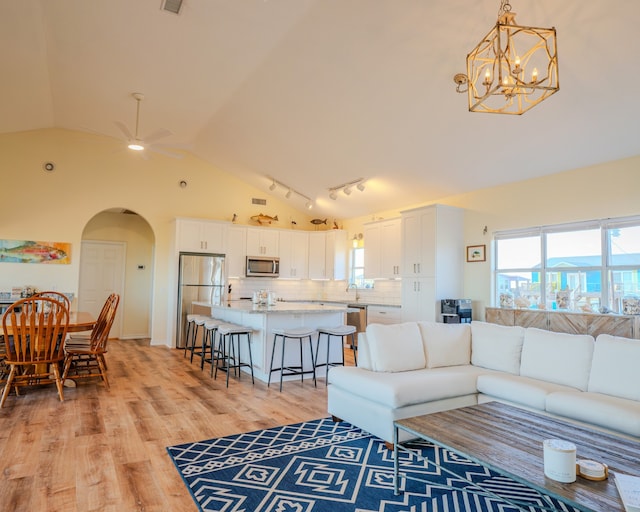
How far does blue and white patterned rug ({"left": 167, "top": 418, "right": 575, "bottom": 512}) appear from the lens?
7.38 feet

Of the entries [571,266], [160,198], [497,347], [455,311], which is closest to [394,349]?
[497,347]

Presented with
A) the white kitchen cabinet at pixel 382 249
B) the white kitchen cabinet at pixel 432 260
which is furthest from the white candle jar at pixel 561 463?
the white kitchen cabinet at pixel 382 249

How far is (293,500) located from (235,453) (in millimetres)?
743

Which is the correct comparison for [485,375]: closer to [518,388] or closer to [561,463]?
[518,388]

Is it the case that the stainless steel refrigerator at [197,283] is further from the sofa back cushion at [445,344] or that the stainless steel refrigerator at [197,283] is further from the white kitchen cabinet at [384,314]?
the sofa back cushion at [445,344]

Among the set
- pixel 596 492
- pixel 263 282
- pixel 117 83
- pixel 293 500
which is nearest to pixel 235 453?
pixel 293 500

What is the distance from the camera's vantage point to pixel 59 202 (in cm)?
709

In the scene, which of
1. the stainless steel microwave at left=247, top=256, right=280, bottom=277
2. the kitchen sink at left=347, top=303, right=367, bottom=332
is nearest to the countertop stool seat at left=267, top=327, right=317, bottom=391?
the kitchen sink at left=347, top=303, right=367, bottom=332

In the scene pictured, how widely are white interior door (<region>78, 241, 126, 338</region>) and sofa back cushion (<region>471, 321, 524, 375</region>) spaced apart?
731 centimetres

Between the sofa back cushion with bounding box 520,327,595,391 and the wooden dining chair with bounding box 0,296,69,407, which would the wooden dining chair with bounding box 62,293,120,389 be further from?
the sofa back cushion with bounding box 520,327,595,391

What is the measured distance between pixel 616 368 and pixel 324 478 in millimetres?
2219

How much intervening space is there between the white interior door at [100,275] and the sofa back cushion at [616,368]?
→ 27.3 feet

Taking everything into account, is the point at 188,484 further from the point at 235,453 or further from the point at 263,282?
the point at 263,282

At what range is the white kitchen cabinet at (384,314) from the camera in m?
6.84
